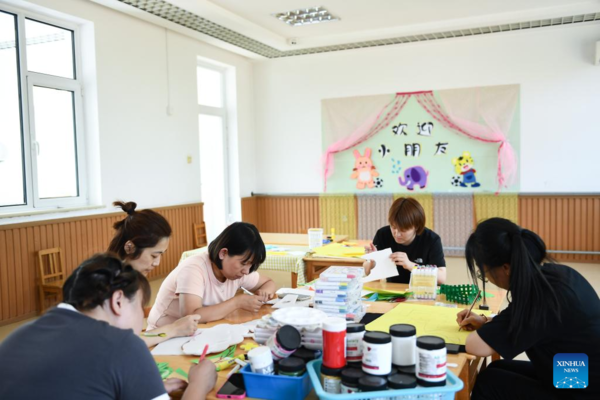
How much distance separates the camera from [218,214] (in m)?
7.80

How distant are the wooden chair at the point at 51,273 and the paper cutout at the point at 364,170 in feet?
14.2

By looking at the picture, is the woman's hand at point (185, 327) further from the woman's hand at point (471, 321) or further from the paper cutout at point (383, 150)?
the paper cutout at point (383, 150)

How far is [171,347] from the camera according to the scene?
1.84m

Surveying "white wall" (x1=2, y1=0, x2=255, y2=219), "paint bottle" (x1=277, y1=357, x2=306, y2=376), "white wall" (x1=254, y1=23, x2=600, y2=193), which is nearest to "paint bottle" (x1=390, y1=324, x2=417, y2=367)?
"paint bottle" (x1=277, y1=357, x2=306, y2=376)

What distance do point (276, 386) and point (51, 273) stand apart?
160 inches

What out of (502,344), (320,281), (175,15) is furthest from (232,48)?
(502,344)

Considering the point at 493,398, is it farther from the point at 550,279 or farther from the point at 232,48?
the point at 232,48

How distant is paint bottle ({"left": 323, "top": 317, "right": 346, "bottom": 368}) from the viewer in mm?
1325

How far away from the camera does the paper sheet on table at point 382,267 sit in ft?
8.98

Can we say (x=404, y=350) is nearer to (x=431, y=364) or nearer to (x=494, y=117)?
(x=431, y=364)

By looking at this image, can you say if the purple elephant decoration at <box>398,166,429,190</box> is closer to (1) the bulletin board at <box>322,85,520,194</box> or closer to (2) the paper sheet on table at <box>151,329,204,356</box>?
(1) the bulletin board at <box>322,85,520,194</box>

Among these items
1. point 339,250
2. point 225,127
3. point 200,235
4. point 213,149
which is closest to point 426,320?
point 339,250

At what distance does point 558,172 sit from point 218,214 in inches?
194

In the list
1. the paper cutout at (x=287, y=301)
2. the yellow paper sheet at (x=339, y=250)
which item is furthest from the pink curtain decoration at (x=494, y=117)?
the paper cutout at (x=287, y=301)
